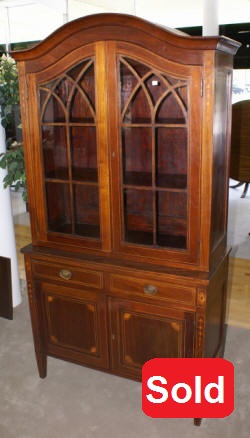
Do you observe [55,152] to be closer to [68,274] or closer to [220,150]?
[68,274]

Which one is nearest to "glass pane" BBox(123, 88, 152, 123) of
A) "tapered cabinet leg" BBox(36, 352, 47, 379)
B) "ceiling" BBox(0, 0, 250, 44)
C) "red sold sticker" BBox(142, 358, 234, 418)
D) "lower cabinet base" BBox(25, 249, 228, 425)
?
"lower cabinet base" BBox(25, 249, 228, 425)

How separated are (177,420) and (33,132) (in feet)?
4.77

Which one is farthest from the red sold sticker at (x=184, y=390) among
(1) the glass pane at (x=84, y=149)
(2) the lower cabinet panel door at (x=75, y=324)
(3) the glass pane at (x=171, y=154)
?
(1) the glass pane at (x=84, y=149)

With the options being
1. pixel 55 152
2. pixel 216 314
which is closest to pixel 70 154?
pixel 55 152

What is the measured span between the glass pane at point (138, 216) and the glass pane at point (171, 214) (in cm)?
5

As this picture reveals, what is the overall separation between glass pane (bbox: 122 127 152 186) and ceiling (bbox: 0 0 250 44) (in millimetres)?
3901

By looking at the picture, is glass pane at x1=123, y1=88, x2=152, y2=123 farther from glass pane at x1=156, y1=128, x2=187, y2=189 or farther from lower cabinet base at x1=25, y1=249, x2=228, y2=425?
lower cabinet base at x1=25, y1=249, x2=228, y2=425

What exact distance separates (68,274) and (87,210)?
313 mm

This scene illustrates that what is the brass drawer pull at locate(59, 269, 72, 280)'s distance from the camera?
2.00 metres

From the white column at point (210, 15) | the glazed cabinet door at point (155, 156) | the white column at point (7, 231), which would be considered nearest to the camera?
the glazed cabinet door at point (155, 156)

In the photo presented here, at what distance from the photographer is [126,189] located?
186 cm

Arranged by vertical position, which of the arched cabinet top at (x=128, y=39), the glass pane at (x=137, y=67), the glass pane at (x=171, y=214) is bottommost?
the glass pane at (x=171, y=214)

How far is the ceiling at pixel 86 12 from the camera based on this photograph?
5246 millimetres

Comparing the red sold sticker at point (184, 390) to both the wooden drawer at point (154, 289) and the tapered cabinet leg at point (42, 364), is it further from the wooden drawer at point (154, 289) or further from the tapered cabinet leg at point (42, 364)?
the tapered cabinet leg at point (42, 364)
